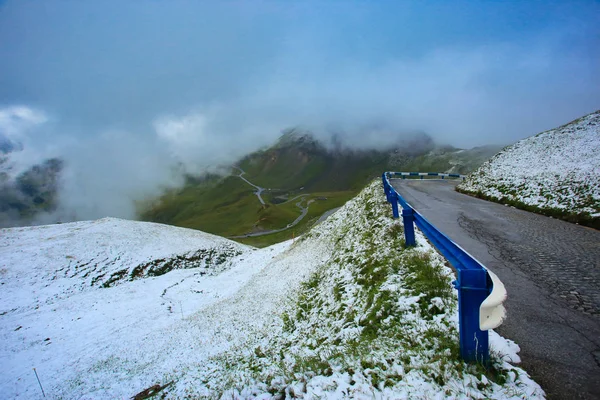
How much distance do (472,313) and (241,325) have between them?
1311cm

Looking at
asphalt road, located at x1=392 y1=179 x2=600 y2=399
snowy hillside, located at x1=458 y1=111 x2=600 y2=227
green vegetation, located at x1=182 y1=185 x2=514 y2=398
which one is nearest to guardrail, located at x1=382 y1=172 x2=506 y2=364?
green vegetation, located at x1=182 y1=185 x2=514 y2=398

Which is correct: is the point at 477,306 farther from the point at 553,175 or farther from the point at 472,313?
the point at 553,175

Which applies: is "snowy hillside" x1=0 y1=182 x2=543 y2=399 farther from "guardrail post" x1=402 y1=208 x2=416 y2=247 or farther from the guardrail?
"guardrail post" x1=402 y1=208 x2=416 y2=247

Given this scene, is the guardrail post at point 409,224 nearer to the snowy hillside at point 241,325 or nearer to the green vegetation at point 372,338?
the green vegetation at point 372,338

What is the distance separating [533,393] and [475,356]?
0.74 meters

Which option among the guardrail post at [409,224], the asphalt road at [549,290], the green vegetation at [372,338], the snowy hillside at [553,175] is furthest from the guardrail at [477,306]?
the snowy hillside at [553,175]

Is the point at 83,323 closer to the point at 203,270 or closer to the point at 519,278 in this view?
the point at 203,270

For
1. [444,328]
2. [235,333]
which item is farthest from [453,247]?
[235,333]

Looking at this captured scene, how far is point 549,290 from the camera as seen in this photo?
20.7ft

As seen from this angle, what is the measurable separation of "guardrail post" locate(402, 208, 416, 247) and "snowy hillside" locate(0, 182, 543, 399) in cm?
50

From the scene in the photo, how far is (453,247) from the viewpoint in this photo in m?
5.07

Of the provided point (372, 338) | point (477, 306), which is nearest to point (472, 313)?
point (477, 306)

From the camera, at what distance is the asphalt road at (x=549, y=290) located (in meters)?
4.06

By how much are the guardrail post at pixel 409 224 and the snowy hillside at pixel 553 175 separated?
30.7ft
